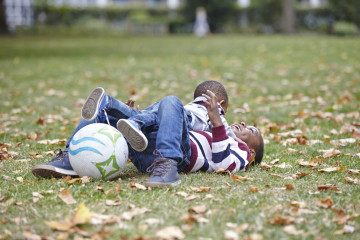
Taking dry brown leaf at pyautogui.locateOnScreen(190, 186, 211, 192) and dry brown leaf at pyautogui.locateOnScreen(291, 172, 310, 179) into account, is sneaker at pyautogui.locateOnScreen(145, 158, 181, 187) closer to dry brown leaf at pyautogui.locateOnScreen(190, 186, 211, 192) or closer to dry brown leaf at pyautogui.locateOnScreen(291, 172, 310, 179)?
dry brown leaf at pyautogui.locateOnScreen(190, 186, 211, 192)

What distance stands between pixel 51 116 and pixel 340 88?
5987 mm

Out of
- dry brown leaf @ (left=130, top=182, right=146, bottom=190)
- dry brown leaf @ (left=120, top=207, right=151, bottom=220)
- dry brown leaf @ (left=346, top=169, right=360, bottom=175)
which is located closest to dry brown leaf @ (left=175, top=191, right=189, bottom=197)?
dry brown leaf @ (left=130, top=182, right=146, bottom=190)

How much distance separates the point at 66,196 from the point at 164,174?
32.0 inches

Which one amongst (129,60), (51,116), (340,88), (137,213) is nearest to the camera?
(137,213)

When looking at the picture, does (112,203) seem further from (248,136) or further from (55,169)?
(248,136)

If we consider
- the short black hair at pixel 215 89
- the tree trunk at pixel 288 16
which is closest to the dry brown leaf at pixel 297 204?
the short black hair at pixel 215 89

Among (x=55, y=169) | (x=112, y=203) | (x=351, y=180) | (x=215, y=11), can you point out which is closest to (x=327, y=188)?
(x=351, y=180)

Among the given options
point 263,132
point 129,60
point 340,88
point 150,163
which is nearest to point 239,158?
point 150,163

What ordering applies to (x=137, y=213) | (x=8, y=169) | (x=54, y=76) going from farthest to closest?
1. (x=54, y=76)
2. (x=8, y=169)
3. (x=137, y=213)

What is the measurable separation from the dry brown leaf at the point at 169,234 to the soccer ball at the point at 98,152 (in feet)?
3.75

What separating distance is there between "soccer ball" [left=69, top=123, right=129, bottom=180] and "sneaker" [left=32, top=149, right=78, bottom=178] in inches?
6.4

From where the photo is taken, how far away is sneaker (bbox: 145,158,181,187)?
3.83 m

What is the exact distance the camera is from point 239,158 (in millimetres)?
4406

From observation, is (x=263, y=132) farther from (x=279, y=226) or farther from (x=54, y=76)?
(x=54, y=76)
